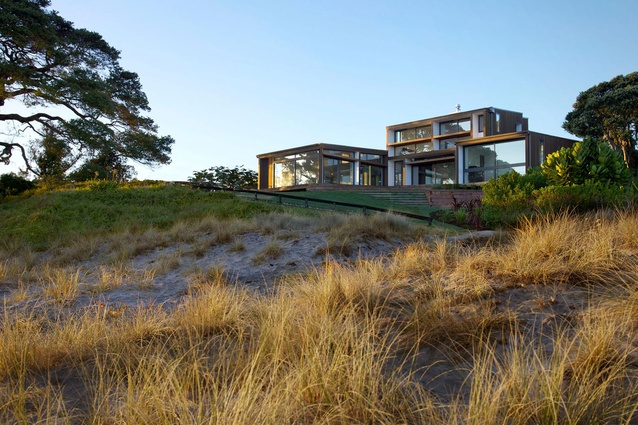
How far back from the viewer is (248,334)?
382cm

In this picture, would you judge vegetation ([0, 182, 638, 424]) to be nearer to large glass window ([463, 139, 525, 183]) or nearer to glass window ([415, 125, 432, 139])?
large glass window ([463, 139, 525, 183])

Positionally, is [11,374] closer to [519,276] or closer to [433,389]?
[433,389]

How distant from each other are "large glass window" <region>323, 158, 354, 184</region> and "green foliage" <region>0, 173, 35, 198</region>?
70.9 ft

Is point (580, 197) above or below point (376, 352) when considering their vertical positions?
above

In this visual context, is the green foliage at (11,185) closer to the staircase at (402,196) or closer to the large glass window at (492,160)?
the staircase at (402,196)

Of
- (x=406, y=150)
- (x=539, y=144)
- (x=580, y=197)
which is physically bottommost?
(x=580, y=197)

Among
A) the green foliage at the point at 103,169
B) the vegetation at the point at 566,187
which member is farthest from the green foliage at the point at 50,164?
the vegetation at the point at 566,187

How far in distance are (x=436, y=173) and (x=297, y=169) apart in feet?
39.2

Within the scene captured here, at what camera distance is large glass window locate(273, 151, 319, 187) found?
38250 mm

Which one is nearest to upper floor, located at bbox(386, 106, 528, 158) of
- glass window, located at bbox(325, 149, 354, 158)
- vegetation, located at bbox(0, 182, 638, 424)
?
glass window, located at bbox(325, 149, 354, 158)

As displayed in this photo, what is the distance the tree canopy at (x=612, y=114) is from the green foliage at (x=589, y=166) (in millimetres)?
23288

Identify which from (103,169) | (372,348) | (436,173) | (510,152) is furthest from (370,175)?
(372,348)

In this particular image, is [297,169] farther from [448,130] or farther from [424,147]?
[448,130]

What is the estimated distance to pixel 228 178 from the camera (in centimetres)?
4022
